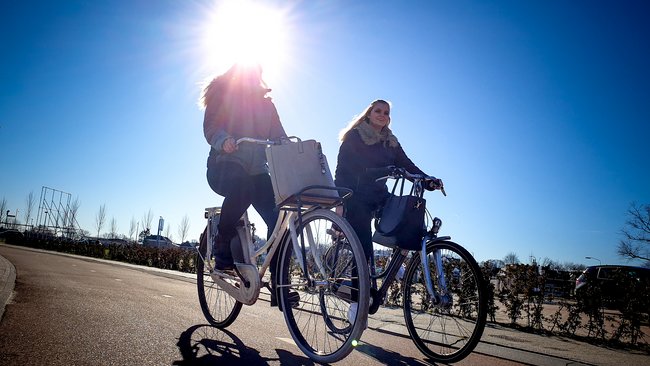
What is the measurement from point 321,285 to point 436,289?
1.13 metres

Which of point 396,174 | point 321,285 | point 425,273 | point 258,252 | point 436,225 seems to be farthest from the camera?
point 396,174

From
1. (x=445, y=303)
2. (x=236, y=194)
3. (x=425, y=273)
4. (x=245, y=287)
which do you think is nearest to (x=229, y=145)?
(x=236, y=194)

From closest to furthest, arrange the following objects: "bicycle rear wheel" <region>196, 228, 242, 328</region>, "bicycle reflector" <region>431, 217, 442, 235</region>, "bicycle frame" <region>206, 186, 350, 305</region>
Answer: "bicycle frame" <region>206, 186, 350, 305</region>
"bicycle reflector" <region>431, 217, 442, 235</region>
"bicycle rear wheel" <region>196, 228, 242, 328</region>

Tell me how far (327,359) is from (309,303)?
524mm

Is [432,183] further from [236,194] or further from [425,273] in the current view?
[236,194]

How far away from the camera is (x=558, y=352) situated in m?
4.47

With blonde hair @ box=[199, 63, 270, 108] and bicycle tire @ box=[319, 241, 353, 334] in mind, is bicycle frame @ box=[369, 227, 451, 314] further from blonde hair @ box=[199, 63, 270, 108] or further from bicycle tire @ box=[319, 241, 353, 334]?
blonde hair @ box=[199, 63, 270, 108]

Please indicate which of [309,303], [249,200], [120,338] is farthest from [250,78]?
[120,338]

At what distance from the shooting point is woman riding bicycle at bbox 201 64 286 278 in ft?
11.8

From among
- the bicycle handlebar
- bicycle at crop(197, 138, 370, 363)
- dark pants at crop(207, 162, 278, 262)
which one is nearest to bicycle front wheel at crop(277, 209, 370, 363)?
bicycle at crop(197, 138, 370, 363)

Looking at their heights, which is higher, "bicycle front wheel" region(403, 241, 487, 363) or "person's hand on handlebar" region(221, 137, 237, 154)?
"person's hand on handlebar" region(221, 137, 237, 154)

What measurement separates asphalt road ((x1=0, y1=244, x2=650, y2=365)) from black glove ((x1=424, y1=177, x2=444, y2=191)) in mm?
1442

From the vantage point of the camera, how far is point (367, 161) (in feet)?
13.6

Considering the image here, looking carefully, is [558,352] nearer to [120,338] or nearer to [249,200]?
[249,200]
